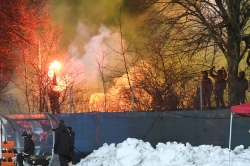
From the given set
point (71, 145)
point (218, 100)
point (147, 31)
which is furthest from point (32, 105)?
point (218, 100)

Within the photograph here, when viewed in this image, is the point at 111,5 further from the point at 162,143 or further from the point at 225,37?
the point at 162,143

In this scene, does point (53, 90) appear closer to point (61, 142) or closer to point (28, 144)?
point (61, 142)

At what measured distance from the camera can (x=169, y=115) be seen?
63.3ft

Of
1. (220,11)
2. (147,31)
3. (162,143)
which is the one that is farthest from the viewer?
(147,31)

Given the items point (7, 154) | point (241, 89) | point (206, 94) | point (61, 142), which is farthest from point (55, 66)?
point (7, 154)

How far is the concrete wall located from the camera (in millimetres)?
19047

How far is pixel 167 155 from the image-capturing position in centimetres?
1694

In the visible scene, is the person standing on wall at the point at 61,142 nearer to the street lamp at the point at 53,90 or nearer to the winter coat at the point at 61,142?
the winter coat at the point at 61,142

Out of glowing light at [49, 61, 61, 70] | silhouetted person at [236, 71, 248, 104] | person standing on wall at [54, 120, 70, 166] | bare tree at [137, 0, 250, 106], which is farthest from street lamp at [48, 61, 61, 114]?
silhouetted person at [236, 71, 248, 104]

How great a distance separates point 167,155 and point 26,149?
5.11m

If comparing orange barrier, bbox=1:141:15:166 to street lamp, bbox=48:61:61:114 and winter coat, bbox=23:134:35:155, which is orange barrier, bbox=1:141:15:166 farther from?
street lamp, bbox=48:61:61:114

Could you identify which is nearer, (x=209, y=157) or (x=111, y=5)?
(x=209, y=157)

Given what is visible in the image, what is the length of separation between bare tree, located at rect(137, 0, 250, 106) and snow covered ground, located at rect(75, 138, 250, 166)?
5.39 metres

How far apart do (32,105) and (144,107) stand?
880 cm
